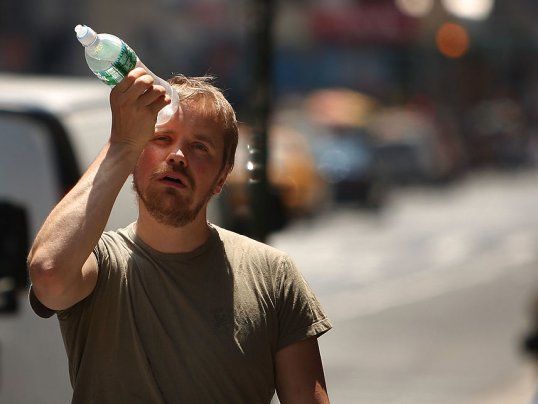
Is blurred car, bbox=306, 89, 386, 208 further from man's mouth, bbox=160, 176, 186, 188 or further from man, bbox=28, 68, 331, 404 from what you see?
man's mouth, bbox=160, 176, 186, 188

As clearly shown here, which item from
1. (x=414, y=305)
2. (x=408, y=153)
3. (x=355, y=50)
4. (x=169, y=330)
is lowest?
(x=169, y=330)

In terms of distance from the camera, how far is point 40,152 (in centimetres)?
522

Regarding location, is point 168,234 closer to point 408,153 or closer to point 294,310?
point 294,310

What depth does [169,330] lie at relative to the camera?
10.5ft

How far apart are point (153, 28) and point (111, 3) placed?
2.18 meters

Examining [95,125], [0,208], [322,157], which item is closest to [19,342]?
[0,208]

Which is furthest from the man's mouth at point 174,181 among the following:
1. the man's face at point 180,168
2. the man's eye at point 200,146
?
the man's eye at point 200,146

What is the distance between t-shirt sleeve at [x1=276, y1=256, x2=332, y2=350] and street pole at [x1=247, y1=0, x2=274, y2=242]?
1518 millimetres

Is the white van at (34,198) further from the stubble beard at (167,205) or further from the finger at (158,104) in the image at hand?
the finger at (158,104)

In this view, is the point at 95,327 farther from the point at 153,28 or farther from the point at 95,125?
the point at 153,28

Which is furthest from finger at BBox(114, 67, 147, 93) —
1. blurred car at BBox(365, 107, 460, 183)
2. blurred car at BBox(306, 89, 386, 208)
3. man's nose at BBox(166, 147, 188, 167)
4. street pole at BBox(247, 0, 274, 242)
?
blurred car at BBox(365, 107, 460, 183)

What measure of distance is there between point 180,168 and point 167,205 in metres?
0.09

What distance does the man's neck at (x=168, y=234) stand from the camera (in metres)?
3.27

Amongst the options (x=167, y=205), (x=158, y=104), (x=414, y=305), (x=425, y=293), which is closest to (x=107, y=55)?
(x=158, y=104)
